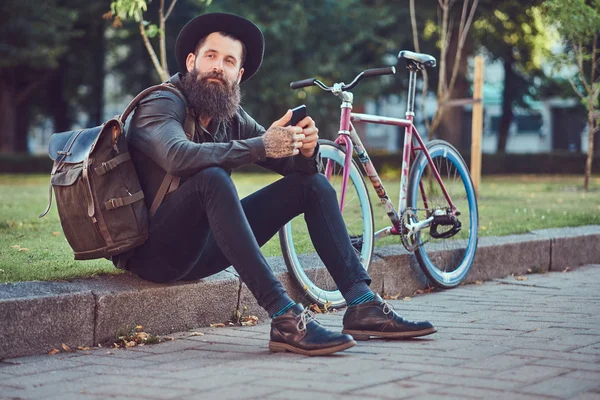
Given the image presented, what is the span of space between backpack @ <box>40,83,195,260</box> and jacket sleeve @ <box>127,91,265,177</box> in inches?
3.4

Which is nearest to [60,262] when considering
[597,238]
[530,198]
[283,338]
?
[283,338]

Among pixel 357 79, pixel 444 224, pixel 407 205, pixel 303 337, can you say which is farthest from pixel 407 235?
pixel 303 337

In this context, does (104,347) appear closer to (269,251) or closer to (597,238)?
(269,251)

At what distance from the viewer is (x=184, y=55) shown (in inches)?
190

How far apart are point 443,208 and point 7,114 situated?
24.1m

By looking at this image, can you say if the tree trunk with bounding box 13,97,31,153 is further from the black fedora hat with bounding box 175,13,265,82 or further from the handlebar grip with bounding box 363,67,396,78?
the black fedora hat with bounding box 175,13,265,82

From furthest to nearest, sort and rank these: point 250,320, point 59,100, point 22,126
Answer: point 22,126 < point 59,100 < point 250,320

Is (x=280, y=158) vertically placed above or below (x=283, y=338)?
above

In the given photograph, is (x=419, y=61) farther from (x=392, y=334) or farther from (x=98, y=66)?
(x=98, y=66)

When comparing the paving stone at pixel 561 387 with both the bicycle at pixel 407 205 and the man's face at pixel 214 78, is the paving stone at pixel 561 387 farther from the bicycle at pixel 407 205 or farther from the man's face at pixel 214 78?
the man's face at pixel 214 78

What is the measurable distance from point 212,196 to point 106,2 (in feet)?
79.9

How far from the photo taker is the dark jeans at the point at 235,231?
409 cm

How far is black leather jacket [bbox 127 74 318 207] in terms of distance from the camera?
4180 mm

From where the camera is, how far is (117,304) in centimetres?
438
